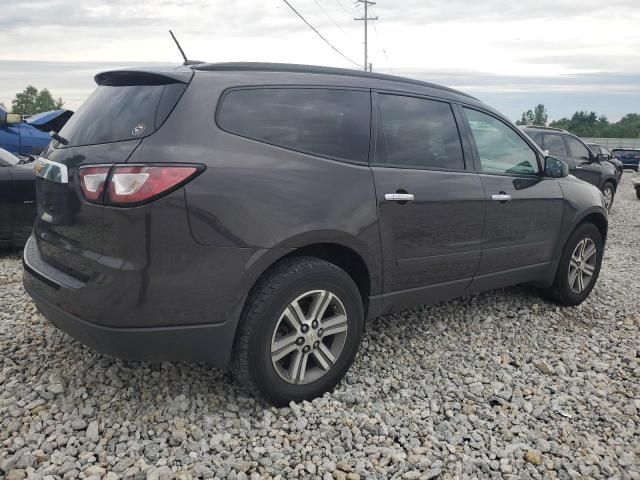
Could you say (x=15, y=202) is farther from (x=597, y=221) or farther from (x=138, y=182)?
(x=597, y=221)

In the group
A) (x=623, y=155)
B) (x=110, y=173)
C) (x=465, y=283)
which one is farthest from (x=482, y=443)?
(x=623, y=155)

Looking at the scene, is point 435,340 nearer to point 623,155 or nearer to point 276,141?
point 276,141

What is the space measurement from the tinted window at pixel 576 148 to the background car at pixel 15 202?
9.64m

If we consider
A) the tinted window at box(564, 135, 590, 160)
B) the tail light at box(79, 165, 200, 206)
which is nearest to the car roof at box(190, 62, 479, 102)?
the tail light at box(79, 165, 200, 206)

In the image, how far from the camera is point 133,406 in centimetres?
292

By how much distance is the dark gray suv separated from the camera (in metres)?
2.47

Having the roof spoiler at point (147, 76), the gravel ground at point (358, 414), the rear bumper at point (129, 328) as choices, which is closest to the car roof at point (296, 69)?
the roof spoiler at point (147, 76)

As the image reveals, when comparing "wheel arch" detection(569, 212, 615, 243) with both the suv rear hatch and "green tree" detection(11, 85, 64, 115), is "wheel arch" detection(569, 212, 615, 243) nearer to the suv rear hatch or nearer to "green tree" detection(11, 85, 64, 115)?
the suv rear hatch

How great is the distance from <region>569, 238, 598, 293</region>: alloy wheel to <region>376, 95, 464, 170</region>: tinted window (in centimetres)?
178

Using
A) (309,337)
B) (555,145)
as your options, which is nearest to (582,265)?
(309,337)

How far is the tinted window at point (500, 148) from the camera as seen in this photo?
158 inches

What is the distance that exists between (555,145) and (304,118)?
30.2 ft

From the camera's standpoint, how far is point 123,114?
8.95 feet

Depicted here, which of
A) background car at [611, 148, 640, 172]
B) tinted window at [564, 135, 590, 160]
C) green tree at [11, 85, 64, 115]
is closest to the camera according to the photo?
tinted window at [564, 135, 590, 160]
